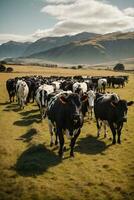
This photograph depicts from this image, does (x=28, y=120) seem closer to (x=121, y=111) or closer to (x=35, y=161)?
(x=121, y=111)

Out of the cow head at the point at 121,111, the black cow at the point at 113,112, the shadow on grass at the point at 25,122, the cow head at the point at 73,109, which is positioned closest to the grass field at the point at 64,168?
the black cow at the point at 113,112

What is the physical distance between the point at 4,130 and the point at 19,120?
3.58m

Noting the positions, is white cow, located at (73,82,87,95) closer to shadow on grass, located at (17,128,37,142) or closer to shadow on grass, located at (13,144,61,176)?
shadow on grass, located at (17,128,37,142)

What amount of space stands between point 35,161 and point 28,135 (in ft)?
17.6

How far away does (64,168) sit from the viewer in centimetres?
1358

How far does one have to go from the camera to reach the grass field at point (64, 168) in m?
11.2

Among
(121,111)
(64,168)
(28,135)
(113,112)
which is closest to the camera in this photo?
(64,168)

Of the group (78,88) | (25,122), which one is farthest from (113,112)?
(78,88)

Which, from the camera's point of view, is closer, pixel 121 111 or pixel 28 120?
pixel 121 111

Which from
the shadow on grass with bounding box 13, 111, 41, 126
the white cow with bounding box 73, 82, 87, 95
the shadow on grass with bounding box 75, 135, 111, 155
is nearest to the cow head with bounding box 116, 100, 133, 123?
the shadow on grass with bounding box 75, 135, 111, 155

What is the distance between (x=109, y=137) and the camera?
1909 cm

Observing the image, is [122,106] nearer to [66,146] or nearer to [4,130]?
[66,146]

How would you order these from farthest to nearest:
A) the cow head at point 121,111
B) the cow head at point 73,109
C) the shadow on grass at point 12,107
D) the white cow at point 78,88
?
the shadow on grass at point 12,107, the white cow at point 78,88, the cow head at point 121,111, the cow head at point 73,109

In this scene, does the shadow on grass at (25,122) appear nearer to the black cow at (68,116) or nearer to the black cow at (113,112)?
the black cow at (113,112)
